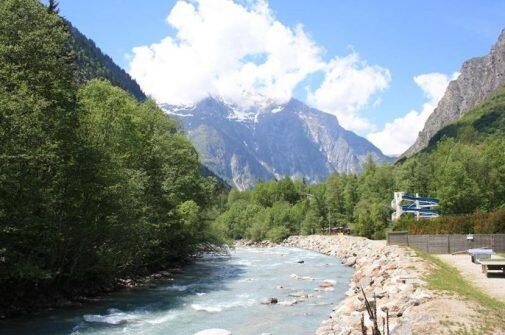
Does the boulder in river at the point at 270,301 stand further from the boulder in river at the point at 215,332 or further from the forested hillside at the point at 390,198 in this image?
the forested hillside at the point at 390,198

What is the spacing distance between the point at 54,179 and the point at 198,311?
9513 mm

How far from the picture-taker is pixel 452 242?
4025 cm

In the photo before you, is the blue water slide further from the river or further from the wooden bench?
the wooden bench

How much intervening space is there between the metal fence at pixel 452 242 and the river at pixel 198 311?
402 inches

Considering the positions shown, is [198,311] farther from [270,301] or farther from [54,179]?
[54,179]

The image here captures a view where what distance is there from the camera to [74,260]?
2586 cm

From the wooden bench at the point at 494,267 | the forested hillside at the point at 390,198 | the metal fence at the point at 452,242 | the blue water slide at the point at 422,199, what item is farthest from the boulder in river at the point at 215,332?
the blue water slide at the point at 422,199

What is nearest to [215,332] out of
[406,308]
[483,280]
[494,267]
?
[406,308]

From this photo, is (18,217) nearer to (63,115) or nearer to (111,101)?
(63,115)

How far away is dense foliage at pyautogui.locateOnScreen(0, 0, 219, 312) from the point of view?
20109 millimetres

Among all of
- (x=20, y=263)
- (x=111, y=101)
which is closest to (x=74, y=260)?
(x=20, y=263)

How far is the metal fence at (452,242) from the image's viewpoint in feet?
123

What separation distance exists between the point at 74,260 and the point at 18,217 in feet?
20.7

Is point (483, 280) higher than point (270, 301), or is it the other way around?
point (483, 280)
